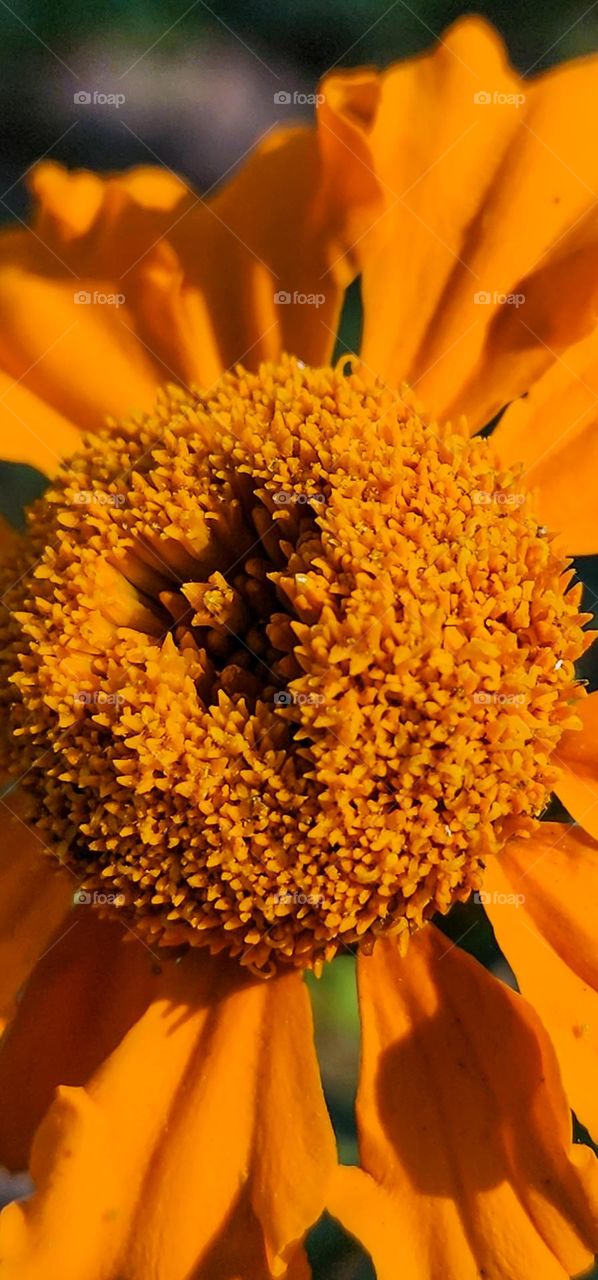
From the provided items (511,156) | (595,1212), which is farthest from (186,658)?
(511,156)

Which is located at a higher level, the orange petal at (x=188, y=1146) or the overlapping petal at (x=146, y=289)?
the overlapping petal at (x=146, y=289)

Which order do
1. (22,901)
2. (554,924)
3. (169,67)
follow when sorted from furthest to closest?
(169,67)
(22,901)
(554,924)

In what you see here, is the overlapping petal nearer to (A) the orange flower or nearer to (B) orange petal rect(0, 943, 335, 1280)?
(A) the orange flower

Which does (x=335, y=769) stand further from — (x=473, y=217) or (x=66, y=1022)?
(x=473, y=217)

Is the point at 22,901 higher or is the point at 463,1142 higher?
the point at 22,901

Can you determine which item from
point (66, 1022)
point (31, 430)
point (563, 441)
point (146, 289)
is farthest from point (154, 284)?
point (66, 1022)

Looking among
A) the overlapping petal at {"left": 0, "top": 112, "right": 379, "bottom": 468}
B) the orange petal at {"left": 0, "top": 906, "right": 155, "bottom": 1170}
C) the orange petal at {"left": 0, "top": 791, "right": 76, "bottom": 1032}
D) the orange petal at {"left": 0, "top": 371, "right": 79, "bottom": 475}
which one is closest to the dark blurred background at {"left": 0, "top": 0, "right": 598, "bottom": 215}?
the overlapping petal at {"left": 0, "top": 112, "right": 379, "bottom": 468}

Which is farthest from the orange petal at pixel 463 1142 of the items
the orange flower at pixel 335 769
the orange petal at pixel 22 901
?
the orange petal at pixel 22 901

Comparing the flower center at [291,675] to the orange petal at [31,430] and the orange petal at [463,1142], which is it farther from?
the orange petal at [31,430]
